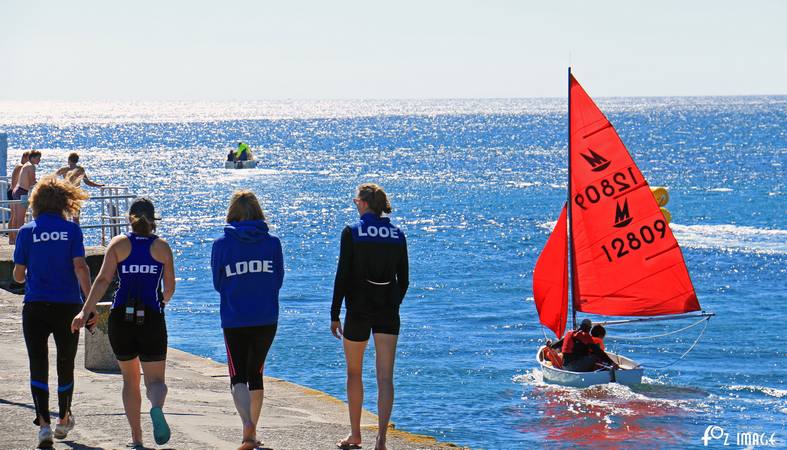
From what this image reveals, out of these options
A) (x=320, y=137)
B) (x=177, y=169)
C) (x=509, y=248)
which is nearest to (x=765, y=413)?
(x=509, y=248)

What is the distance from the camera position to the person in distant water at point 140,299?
7418 millimetres

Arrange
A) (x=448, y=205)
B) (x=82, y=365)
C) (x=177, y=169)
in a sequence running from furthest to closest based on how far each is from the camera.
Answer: (x=177, y=169)
(x=448, y=205)
(x=82, y=365)

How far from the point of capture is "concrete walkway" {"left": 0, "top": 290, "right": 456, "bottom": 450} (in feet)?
27.1

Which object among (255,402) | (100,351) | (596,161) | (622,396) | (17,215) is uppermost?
(596,161)

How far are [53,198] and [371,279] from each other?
2236 millimetres

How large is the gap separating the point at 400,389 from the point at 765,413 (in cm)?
689

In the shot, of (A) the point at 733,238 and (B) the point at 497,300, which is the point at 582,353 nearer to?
(B) the point at 497,300

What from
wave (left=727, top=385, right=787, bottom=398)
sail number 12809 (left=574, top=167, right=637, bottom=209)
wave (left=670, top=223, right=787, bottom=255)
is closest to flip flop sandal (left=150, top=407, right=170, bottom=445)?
sail number 12809 (left=574, top=167, right=637, bottom=209)

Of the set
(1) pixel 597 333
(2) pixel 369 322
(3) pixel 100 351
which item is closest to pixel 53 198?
(2) pixel 369 322

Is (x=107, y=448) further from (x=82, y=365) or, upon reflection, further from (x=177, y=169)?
(x=177, y=169)

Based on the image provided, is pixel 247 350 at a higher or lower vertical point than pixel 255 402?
higher

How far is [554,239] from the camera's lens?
2222 centimetres

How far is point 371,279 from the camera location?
7824 millimetres

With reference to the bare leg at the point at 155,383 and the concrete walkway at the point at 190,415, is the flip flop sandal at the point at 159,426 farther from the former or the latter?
the concrete walkway at the point at 190,415
